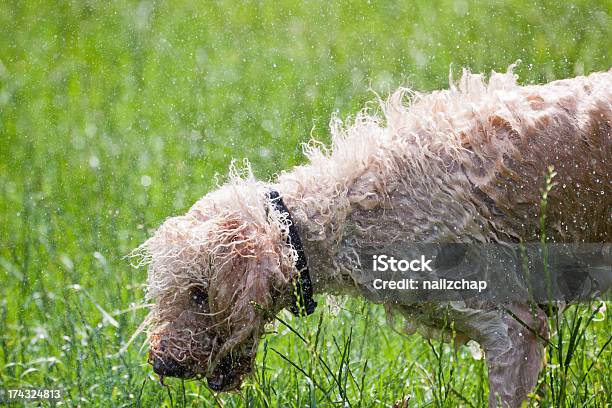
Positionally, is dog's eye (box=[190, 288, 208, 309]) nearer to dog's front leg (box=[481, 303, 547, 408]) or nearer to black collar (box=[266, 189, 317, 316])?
black collar (box=[266, 189, 317, 316])

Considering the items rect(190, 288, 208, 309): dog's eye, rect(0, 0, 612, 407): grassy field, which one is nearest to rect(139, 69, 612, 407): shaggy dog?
rect(190, 288, 208, 309): dog's eye

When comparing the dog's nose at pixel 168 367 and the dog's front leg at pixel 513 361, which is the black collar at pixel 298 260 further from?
the dog's front leg at pixel 513 361

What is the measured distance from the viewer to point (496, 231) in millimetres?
4082

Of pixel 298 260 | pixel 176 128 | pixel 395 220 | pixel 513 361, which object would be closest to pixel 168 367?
pixel 298 260

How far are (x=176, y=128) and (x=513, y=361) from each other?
4948 millimetres

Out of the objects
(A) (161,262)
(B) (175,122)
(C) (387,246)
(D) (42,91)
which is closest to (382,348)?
(C) (387,246)

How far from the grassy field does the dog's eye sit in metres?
0.39

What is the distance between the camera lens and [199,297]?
3.97 metres

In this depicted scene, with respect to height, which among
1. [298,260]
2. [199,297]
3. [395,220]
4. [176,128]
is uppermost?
[176,128]

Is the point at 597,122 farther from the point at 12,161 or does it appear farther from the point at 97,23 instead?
the point at 97,23

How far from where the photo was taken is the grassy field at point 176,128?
5000mm

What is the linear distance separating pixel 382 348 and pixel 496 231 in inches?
66.1

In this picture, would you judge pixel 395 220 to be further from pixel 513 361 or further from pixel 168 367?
pixel 168 367

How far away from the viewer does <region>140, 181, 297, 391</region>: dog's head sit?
12.7ft
